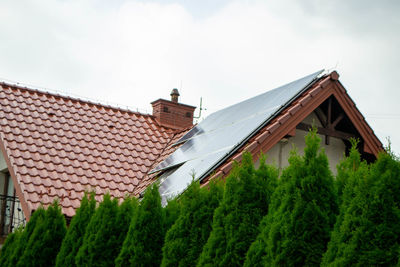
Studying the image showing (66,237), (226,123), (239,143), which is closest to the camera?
(66,237)

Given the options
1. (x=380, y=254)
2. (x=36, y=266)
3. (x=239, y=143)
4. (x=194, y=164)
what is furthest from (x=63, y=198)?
(x=380, y=254)

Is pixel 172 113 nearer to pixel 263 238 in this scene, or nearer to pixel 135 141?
pixel 135 141

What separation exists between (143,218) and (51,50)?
909 centimetres

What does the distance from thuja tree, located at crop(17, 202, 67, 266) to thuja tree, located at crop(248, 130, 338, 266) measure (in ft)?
15.6

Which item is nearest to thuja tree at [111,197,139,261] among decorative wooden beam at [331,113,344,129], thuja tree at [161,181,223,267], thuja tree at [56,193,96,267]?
thuja tree at [56,193,96,267]

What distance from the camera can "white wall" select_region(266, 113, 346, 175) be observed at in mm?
10673

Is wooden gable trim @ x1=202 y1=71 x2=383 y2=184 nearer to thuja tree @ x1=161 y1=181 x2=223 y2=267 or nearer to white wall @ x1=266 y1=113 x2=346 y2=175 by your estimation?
white wall @ x1=266 y1=113 x2=346 y2=175

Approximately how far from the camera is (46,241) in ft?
29.5

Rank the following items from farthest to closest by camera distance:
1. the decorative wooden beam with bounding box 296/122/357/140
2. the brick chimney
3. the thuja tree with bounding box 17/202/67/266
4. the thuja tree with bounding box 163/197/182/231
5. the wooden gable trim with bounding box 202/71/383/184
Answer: the brick chimney → the decorative wooden beam with bounding box 296/122/357/140 → the wooden gable trim with bounding box 202/71/383/184 → the thuja tree with bounding box 17/202/67/266 → the thuja tree with bounding box 163/197/182/231

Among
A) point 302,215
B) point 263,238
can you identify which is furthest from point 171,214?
point 302,215

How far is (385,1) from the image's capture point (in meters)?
10.7

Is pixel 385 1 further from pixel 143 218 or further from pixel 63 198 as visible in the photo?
pixel 63 198

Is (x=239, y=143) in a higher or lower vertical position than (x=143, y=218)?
higher

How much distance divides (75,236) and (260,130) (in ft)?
13.7
